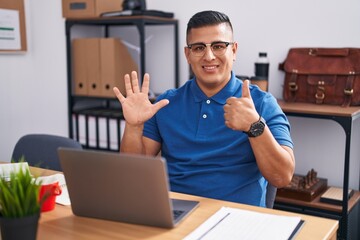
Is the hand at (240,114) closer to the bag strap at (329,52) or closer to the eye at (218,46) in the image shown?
the eye at (218,46)

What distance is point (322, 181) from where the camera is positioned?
106 inches

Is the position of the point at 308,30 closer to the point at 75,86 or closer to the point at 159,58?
the point at 159,58

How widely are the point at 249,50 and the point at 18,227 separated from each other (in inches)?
89.3

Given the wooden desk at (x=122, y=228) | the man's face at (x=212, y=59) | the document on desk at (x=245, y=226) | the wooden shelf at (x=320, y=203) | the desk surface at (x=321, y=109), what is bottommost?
the wooden shelf at (x=320, y=203)

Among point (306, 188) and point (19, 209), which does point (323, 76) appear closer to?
point (306, 188)

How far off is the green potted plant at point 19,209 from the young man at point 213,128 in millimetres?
698

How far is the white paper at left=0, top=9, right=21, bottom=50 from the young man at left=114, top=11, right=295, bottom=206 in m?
2.09

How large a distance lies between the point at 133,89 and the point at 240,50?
149 centimetres

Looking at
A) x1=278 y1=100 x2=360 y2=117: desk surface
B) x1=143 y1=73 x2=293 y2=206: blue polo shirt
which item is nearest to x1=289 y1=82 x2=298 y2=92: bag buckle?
x1=278 y1=100 x2=360 y2=117: desk surface

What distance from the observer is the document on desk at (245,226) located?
1070 mm

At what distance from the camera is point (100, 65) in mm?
3164

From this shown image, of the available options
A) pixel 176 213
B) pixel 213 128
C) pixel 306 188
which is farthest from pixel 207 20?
pixel 306 188

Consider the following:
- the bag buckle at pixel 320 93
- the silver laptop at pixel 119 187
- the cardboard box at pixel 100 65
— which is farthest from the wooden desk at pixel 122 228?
the cardboard box at pixel 100 65

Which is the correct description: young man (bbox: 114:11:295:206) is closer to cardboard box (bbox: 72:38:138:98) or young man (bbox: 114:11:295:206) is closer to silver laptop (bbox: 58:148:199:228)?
silver laptop (bbox: 58:148:199:228)
